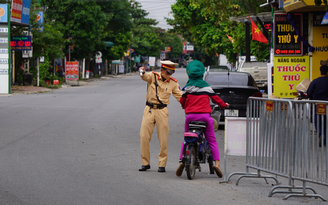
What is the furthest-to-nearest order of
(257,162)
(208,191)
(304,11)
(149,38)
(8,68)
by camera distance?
(149,38), (8,68), (304,11), (257,162), (208,191)

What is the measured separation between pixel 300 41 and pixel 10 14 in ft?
59.4

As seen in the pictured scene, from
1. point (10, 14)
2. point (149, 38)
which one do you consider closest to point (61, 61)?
point (10, 14)

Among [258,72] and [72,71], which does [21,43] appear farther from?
[258,72]

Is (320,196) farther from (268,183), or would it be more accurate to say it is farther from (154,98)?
(154,98)

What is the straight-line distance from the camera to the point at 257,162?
6.52m

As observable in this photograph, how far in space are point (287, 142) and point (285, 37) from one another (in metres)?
8.03

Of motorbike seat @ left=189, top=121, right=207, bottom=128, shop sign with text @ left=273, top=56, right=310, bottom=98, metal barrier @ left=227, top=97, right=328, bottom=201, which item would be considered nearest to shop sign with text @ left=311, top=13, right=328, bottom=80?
shop sign with text @ left=273, top=56, right=310, bottom=98

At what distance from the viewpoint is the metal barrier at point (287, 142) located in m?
5.51

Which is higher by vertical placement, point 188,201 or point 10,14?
point 10,14

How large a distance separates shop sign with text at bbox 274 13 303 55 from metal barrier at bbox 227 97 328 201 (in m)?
7.23

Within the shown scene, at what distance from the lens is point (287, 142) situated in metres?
5.89

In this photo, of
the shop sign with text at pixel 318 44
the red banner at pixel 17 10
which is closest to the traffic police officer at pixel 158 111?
the shop sign with text at pixel 318 44

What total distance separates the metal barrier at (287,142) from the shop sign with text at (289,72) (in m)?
7.27

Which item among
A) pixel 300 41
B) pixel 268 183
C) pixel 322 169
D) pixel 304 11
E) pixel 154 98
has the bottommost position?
pixel 268 183
